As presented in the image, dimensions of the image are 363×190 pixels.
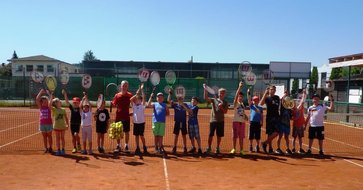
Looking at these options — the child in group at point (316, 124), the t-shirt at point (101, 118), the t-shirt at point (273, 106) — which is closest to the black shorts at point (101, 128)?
the t-shirt at point (101, 118)

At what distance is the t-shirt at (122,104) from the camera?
964 centimetres

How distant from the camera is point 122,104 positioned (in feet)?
31.7

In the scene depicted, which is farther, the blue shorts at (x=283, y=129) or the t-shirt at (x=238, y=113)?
the blue shorts at (x=283, y=129)

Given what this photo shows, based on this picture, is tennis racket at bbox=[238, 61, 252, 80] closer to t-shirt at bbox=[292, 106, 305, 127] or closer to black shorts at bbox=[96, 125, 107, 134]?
t-shirt at bbox=[292, 106, 305, 127]

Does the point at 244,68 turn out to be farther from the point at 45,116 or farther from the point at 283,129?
the point at 45,116

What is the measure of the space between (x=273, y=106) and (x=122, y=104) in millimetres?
4006

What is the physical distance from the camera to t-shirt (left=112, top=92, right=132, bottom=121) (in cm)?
964

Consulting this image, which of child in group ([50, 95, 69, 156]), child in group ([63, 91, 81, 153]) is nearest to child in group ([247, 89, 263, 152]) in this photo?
child in group ([63, 91, 81, 153])

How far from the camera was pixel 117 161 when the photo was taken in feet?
29.1

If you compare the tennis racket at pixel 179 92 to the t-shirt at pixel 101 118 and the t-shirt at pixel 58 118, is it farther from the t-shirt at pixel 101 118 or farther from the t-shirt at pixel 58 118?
the t-shirt at pixel 58 118

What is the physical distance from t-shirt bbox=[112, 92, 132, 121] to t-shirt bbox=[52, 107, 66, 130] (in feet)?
4.51

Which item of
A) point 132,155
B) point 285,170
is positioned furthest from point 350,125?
point 132,155

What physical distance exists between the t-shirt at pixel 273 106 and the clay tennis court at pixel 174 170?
1098mm

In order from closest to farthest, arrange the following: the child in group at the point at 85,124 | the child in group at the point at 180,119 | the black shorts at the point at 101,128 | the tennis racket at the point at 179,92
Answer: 1. the child in group at the point at 85,124
2. the black shorts at the point at 101,128
3. the child in group at the point at 180,119
4. the tennis racket at the point at 179,92
